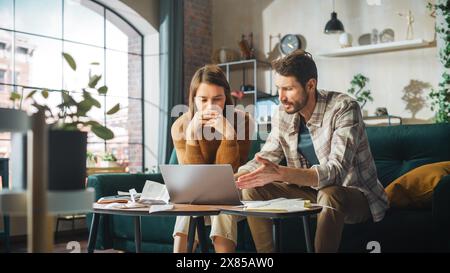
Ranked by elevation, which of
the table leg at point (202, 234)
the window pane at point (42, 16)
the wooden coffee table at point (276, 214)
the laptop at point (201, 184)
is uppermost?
the window pane at point (42, 16)

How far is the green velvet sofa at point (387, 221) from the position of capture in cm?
245

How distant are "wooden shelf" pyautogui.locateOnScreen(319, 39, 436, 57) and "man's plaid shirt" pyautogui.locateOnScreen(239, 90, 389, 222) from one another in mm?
3225

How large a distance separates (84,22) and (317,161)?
14.1ft

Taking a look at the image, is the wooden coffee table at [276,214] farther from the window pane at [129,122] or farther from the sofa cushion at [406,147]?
the window pane at [129,122]

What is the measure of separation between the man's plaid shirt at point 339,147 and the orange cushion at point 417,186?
28 cm

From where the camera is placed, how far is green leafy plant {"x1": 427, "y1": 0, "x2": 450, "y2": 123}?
4892 millimetres

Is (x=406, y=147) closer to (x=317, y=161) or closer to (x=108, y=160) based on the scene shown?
(x=317, y=161)

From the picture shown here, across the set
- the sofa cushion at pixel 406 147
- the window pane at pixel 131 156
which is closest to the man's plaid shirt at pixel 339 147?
the sofa cushion at pixel 406 147

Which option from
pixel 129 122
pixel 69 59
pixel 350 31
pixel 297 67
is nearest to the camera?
pixel 69 59

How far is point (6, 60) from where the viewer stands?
16.9 feet

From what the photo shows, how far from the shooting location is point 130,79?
631 cm

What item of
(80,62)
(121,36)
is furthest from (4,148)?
(121,36)

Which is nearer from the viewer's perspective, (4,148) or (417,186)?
(417,186)
